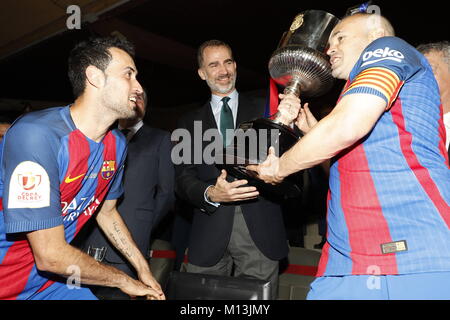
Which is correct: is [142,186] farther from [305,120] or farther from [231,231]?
[305,120]

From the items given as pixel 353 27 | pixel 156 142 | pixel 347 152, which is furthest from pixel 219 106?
pixel 347 152

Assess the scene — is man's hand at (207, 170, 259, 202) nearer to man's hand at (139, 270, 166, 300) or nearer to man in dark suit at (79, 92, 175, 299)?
man's hand at (139, 270, 166, 300)

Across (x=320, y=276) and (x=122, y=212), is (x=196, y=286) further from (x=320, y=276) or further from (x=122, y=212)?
(x=122, y=212)

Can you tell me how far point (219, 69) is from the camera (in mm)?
2166

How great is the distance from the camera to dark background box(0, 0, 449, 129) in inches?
123

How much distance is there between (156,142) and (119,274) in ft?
3.61

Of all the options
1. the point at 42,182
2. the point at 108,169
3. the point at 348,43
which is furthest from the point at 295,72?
the point at 42,182

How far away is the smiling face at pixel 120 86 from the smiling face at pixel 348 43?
897mm

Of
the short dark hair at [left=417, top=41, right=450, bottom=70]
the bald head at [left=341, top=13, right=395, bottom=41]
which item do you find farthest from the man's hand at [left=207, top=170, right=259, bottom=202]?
the short dark hair at [left=417, top=41, right=450, bottom=70]

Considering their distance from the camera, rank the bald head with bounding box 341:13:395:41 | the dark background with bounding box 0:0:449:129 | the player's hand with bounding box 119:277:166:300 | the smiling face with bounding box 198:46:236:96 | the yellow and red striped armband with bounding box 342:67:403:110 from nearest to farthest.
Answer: the yellow and red striped armband with bounding box 342:67:403:110 < the bald head with bounding box 341:13:395:41 < the player's hand with bounding box 119:277:166:300 < the smiling face with bounding box 198:46:236:96 < the dark background with bounding box 0:0:449:129

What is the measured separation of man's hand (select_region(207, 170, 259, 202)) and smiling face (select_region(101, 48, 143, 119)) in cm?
53

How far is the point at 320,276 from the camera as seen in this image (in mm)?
1123

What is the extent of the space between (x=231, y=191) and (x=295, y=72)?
2.06 ft
